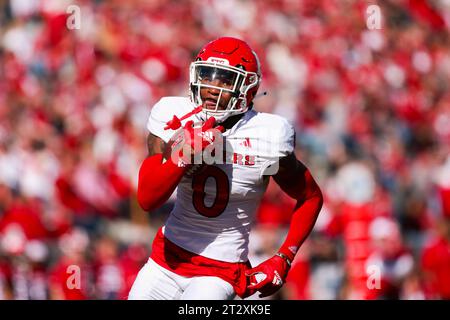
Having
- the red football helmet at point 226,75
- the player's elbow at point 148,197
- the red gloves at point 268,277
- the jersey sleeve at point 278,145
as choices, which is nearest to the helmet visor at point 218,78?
the red football helmet at point 226,75

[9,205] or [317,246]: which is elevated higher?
[9,205]

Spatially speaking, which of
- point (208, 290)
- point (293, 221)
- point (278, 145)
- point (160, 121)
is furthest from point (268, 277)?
point (160, 121)

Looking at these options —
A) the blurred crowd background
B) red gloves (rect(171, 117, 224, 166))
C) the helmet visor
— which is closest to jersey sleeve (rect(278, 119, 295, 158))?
the helmet visor

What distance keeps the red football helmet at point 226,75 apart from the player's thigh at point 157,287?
76 centimetres

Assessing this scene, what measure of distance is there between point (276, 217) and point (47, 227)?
2019mm

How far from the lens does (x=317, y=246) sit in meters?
8.69

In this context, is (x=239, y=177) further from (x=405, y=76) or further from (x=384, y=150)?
(x=405, y=76)

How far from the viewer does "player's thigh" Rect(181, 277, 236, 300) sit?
4.52 metres

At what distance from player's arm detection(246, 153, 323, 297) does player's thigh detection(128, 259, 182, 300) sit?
0.36 metres

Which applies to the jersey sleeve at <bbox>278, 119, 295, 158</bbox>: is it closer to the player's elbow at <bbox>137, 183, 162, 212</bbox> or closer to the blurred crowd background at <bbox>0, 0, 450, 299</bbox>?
the player's elbow at <bbox>137, 183, 162, 212</bbox>

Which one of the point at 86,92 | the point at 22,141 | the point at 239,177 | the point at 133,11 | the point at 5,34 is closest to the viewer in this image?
the point at 239,177

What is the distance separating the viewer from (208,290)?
453cm

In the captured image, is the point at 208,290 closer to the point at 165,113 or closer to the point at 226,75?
the point at 165,113
